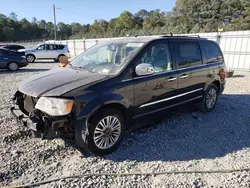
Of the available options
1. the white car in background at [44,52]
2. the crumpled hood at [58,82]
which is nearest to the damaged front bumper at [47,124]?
the crumpled hood at [58,82]

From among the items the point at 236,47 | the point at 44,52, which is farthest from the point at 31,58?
the point at 236,47

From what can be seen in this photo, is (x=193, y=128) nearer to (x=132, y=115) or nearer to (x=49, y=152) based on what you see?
(x=132, y=115)

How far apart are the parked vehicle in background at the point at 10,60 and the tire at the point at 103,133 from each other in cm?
1108

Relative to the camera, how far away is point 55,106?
2.64m

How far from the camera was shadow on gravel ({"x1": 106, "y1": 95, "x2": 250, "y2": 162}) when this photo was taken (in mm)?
3172

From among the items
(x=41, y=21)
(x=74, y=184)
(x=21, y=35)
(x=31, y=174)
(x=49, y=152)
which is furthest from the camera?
(x=41, y=21)

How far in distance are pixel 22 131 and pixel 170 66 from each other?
2.93 m

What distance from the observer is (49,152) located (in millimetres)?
3135

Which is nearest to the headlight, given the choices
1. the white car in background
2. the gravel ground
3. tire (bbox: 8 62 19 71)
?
the gravel ground

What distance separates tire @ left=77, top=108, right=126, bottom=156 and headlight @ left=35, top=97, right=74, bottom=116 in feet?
1.35

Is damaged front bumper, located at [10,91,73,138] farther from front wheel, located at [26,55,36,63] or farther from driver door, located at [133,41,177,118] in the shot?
front wheel, located at [26,55,36,63]

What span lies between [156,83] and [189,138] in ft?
3.79

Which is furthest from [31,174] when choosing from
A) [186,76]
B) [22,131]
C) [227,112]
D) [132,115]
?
[227,112]

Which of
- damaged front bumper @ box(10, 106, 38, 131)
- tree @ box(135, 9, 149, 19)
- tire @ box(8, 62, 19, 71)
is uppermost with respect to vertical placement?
tree @ box(135, 9, 149, 19)
